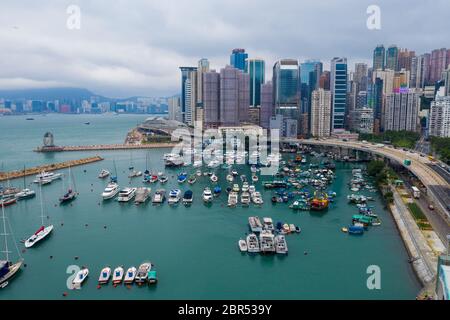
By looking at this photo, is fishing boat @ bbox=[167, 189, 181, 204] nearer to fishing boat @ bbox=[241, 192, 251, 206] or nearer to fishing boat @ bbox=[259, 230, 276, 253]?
fishing boat @ bbox=[241, 192, 251, 206]

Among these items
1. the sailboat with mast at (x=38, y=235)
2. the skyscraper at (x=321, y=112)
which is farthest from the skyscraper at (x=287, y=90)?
the sailboat with mast at (x=38, y=235)

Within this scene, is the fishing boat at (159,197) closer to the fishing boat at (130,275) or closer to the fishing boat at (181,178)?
the fishing boat at (181,178)

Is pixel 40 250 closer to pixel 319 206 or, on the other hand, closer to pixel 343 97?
pixel 319 206

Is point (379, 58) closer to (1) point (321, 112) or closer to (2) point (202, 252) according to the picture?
(1) point (321, 112)

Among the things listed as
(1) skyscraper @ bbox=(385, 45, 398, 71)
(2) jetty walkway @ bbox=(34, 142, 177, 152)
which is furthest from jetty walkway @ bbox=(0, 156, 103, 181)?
(1) skyscraper @ bbox=(385, 45, 398, 71)

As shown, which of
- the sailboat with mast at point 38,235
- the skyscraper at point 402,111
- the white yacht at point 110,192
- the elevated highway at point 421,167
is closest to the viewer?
the sailboat with mast at point 38,235

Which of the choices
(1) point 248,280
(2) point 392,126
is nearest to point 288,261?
(1) point 248,280
